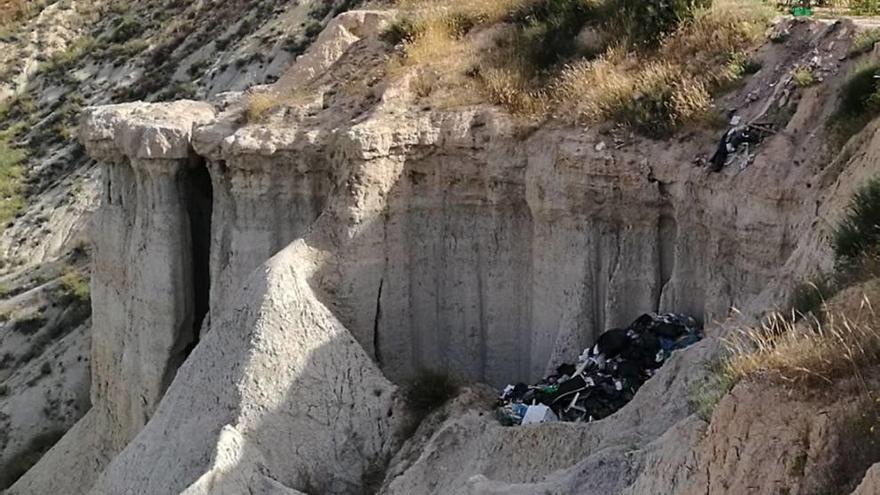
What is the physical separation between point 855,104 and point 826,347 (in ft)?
14.6

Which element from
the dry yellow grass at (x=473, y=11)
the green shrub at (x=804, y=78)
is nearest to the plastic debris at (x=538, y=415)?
the green shrub at (x=804, y=78)

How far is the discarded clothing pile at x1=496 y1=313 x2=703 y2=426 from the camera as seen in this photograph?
417 inches

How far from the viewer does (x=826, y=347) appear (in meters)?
5.96

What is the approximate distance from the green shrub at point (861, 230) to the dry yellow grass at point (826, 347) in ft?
2.27

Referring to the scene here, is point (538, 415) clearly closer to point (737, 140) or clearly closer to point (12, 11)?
point (737, 140)

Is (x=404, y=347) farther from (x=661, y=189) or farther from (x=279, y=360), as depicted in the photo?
(x=661, y=189)

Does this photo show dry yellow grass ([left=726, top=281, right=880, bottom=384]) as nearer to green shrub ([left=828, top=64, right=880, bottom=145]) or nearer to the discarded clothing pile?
green shrub ([left=828, top=64, right=880, bottom=145])

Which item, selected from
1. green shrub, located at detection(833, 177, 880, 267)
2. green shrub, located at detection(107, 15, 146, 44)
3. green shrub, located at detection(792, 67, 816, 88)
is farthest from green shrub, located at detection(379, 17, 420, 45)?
green shrub, located at detection(107, 15, 146, 44)

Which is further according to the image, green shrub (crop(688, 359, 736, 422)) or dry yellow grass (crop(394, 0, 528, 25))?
dry yellow grass (crop(394, 0, 528, 25))

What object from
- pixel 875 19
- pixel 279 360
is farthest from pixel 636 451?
pixel 875 19

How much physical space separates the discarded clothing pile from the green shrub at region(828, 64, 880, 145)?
2.34 m

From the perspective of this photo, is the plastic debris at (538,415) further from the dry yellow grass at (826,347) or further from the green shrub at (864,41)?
the green shrub at (864,41)

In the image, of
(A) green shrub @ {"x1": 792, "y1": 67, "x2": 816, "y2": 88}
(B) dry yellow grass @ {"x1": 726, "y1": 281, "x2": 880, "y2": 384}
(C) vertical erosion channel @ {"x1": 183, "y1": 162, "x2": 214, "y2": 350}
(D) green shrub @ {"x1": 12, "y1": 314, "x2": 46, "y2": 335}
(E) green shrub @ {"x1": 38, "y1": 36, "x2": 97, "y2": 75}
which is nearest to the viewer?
(B) dry yellow grass @ {"x1": 726, "y1": 281, "x2": 880, "y2": 384}

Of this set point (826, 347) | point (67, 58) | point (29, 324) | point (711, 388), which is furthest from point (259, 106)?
point (67, 58)
